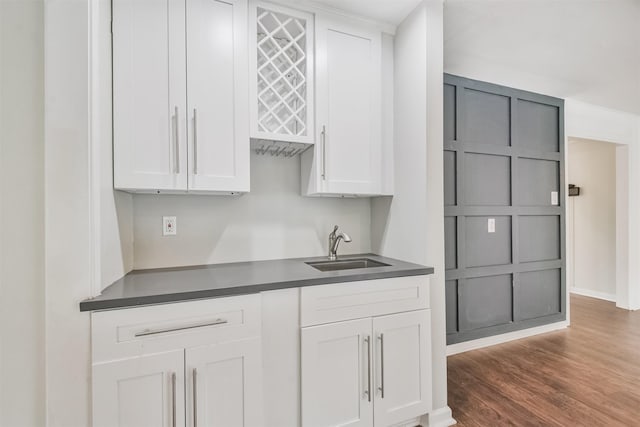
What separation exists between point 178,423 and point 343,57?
204cm

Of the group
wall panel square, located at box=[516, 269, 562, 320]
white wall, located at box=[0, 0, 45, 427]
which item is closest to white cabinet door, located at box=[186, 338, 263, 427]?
white wall, located at box=[0, 0, 45, 427]

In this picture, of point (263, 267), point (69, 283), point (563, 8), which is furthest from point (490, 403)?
point (563, 8)

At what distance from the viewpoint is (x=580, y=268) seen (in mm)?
4484

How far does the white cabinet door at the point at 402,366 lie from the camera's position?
157 cm

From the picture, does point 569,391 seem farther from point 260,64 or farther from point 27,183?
point 27,183

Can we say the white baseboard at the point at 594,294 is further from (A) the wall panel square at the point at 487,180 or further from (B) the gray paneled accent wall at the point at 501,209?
(A) the wall panel square at the point at 487,180

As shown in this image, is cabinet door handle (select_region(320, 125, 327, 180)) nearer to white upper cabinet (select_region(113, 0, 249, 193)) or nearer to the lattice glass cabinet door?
the lattice glass cabinet door

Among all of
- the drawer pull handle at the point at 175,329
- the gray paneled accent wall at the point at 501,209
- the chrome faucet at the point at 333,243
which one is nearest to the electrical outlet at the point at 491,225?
the gray paneled accent wall at the point at 501,209

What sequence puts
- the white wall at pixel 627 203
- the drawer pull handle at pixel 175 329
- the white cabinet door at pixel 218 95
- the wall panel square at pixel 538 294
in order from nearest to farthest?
1. the drawer pull handle at pixel 175 329
2. the white cabinet door at pixel 218 95
3. the wall panel square at pixel 538 294
4. the white wall at pixel 627 203

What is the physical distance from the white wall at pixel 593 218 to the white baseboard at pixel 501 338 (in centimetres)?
167

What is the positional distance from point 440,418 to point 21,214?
87.7 inches

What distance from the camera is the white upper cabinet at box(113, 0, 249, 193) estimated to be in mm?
1401

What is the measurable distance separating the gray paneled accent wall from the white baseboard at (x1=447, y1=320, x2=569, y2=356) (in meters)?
0.06

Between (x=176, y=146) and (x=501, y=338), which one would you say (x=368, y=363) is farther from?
(x=501, y=338)
